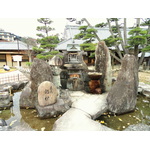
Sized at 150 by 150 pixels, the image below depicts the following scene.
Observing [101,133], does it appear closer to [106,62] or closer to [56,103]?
[56,103]

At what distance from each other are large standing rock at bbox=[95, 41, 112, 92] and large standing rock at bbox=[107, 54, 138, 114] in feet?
4.77

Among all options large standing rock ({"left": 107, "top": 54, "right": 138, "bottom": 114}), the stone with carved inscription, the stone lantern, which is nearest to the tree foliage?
the stone lantern

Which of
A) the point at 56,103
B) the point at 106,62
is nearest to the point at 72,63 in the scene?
the point at 106,62

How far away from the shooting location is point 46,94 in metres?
3.79

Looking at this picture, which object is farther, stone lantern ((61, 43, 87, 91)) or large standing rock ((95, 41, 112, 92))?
large standing rock ((95, 41, 112, 92))

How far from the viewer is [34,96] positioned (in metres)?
4.41

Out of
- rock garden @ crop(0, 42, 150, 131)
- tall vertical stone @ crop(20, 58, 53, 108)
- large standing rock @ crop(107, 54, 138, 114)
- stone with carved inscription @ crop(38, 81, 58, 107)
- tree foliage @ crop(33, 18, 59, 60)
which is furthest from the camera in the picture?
tree foliage @ crop(33, 18, 59, 60)

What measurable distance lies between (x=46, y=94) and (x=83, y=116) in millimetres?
1595

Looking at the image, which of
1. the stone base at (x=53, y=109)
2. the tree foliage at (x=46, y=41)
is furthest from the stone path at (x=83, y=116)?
the tree foliage at (x=46, y=41)

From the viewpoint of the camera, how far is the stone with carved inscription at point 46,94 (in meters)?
3.76

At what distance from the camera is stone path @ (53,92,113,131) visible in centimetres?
273

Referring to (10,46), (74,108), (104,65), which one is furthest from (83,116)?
(10,46)

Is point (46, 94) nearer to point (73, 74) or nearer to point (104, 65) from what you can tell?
point (73, 74)

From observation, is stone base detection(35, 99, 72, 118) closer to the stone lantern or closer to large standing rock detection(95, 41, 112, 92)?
the stone lantern
